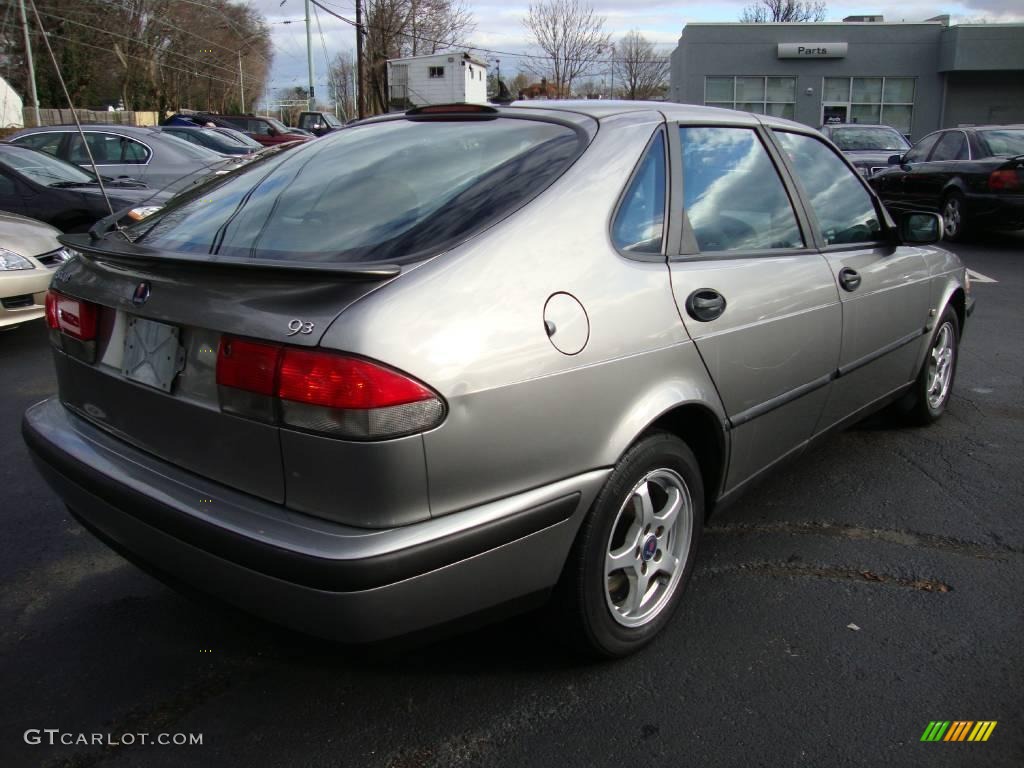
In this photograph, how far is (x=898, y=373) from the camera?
160 inches

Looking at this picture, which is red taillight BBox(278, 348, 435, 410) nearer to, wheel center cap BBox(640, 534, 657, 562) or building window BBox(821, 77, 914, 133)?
wheel center cap BBox(640, 534, 657, 562)

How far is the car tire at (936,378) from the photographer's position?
4.43 metres

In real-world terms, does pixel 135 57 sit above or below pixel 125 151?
above

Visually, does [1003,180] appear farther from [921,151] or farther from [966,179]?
[921,151]

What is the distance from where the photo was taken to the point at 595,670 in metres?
2.51

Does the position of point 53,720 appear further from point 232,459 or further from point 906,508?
point 906,508

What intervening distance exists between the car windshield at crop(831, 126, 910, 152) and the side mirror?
13.3 meters

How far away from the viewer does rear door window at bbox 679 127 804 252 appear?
111 inches

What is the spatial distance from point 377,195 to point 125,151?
10018mm

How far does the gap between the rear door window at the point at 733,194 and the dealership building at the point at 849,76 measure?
33.7 m

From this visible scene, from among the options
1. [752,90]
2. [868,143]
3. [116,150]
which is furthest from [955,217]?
[752,90]

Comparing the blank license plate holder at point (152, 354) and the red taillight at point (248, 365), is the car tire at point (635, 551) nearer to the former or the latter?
the red taillight at point (248, 365)

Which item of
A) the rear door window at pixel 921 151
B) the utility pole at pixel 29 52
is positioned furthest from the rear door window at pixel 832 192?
the rear door window at pixel 921 151

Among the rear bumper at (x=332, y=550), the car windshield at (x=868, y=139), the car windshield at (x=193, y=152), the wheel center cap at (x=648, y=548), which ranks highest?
the car windshield at (x=868, y=139)
